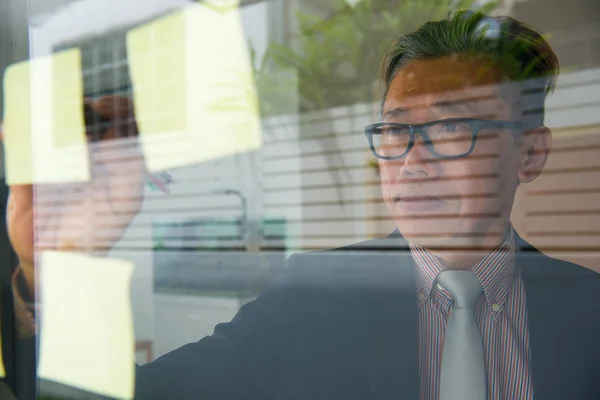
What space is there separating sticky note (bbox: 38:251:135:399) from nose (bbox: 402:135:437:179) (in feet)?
5.23

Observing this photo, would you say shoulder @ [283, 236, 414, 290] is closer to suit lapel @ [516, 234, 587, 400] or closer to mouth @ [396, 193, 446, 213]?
mouth @ [396, 193, 446, 213]

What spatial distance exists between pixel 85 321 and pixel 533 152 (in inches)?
86.7

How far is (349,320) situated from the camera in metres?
1.67

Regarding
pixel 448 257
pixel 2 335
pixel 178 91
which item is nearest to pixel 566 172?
pixel 448 257

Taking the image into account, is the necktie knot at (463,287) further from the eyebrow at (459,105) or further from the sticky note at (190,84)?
the sticky note at (190,84)

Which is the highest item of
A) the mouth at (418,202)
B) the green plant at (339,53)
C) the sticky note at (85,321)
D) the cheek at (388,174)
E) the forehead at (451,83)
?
the green plant at (339,53)

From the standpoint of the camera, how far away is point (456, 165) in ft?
4.66

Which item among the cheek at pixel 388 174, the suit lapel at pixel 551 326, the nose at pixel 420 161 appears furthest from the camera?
the cheek at pixel 388 174

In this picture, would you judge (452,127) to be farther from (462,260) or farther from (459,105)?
Answer: (462,260)

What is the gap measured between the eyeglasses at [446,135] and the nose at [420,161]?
1 centimetres

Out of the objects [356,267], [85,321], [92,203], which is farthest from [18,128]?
[356,267]

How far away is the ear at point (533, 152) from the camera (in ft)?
4.41

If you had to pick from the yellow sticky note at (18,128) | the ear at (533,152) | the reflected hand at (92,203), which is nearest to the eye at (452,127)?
the ear at (533,152)

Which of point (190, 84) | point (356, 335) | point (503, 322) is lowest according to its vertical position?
point (356, 335)
